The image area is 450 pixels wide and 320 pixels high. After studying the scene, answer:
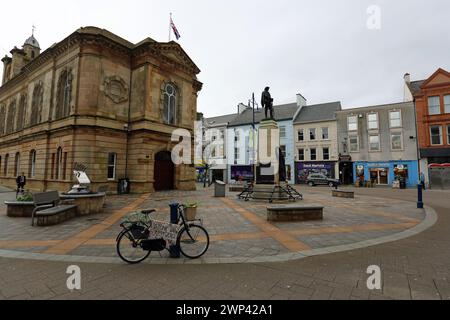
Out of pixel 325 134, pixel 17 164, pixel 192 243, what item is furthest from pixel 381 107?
pixel 17 164

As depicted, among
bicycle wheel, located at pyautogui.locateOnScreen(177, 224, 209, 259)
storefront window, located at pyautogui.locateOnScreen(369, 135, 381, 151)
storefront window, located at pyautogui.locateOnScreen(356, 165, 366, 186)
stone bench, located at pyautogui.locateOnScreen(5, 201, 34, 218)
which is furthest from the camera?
storefront window, located at pyautogui.locateOnScreen(369, 135, 381, 151)

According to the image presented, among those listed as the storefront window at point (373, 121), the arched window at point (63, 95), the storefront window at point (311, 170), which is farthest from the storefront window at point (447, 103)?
the arched window at point (63, 95)

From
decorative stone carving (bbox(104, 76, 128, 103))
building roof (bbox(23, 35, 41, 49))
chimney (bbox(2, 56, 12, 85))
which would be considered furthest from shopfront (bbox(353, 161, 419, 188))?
chimney (bbox(2, 56, 12, 85))

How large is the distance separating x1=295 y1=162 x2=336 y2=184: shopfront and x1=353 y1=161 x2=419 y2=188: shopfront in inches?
122

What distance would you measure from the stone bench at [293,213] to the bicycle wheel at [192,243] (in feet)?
11.3

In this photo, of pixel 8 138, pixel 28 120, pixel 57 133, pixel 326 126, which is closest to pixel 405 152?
pixel 326 126

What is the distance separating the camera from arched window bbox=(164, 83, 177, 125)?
20.1 metres

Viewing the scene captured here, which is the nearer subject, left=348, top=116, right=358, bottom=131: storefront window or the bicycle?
the bicycle

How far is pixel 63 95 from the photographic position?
18797 mm

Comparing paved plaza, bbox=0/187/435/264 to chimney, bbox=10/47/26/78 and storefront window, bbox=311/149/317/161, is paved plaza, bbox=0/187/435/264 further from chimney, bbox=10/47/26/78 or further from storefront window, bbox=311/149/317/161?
chimney, bbox=10/47/26/78

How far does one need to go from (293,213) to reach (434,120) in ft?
102

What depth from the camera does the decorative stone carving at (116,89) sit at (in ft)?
57.4

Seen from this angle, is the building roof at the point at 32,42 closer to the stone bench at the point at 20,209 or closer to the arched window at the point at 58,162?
the arched window at the point at 58,162
